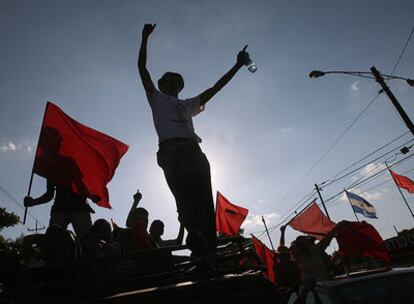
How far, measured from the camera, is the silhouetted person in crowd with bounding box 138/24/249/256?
253 cm

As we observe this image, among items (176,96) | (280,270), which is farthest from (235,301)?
(280,270)

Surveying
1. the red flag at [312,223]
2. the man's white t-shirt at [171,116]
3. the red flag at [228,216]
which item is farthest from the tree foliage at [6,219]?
the man's white t-shirt at [171,116]

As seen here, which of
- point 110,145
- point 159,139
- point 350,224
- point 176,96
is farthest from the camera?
point 350,224

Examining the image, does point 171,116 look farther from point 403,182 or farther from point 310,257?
point 403,182

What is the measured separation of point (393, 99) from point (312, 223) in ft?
20.1

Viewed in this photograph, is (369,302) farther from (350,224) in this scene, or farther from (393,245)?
(393,245)

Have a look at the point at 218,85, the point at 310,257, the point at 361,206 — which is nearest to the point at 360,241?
the point at 310,257

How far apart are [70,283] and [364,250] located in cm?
908

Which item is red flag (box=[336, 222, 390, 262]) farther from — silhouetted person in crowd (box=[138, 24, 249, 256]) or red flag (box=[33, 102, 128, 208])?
silhouetted person in crowd (box=[138, 24, 249, 256])

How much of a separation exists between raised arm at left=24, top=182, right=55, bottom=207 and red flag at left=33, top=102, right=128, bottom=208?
0.85ft

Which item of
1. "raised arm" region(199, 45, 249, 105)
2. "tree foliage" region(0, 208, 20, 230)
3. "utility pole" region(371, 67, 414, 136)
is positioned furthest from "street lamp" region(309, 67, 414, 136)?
"tree foliage" region(0, 208, 20, 230)

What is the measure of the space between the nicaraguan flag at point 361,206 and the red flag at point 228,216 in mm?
9359

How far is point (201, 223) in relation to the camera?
248cm

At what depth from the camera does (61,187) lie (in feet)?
12.9
